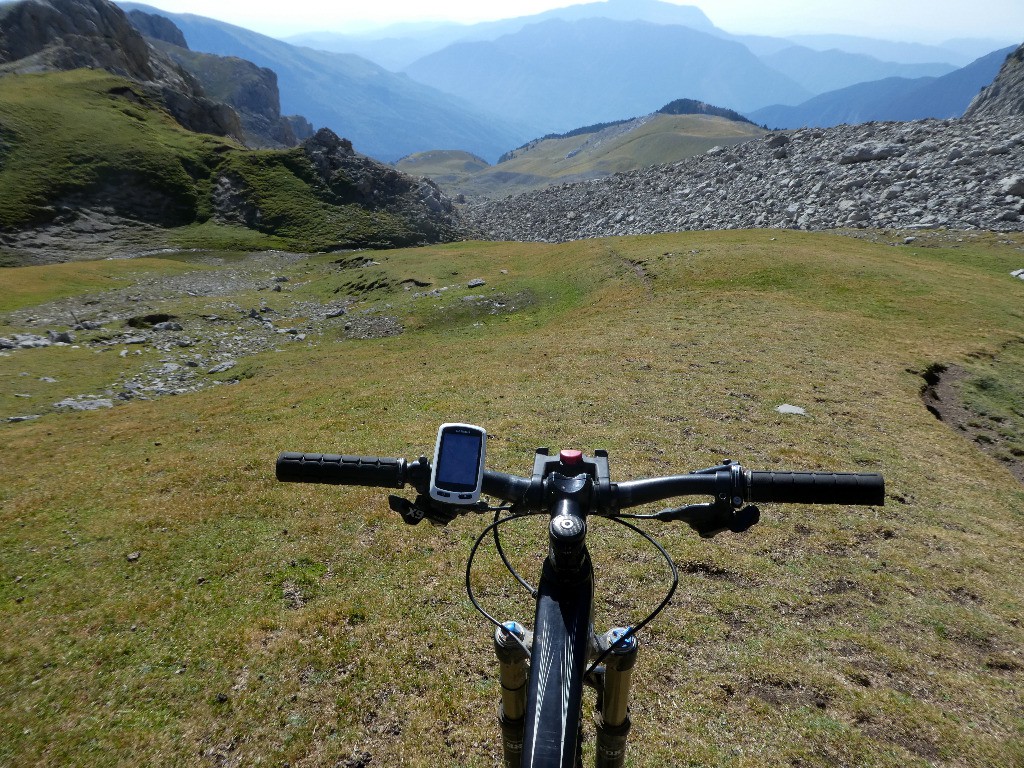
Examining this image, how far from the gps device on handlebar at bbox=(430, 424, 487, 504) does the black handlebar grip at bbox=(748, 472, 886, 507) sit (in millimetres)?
1782

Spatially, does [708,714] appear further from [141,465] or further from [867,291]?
[867,291]

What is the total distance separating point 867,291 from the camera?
36625 millimetres

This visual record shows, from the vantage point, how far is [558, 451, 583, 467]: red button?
3.48m

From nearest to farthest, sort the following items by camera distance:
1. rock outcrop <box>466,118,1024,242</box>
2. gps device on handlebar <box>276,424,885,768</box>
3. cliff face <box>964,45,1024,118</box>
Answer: gps device on handlebar <box>276,424,885,768</box>
rock outcrop <box>466,118,1024,242</box>
cliff face <box>964,45,1024,118</box>

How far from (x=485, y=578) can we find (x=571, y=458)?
7925 millimetres

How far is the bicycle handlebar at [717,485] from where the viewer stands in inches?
140

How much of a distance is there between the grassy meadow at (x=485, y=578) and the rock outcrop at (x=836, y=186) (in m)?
48.6

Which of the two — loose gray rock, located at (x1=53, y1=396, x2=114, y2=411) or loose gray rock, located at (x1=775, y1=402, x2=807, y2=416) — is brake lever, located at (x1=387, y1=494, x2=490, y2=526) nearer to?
loose gray rock, located at (x1=775, y1=402, x2=807, y2=416)

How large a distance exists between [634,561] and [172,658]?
27.1 feet

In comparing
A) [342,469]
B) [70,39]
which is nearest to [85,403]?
[342,469]

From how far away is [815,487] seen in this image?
3.67m

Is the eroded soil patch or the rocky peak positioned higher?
the rocky peak

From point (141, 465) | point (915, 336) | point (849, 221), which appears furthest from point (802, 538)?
point (849, 221)

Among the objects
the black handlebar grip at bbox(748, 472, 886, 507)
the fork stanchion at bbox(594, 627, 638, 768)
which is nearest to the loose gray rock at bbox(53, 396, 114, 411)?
the fork stanchion at bbox(594, 627, 638, 768)
